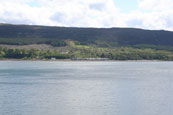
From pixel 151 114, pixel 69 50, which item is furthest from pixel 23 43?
pixel 151 114

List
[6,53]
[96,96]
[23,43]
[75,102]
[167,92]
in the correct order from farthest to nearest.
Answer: [23,43]
[6,53]
[167,92]
[96,96]
[75,102]

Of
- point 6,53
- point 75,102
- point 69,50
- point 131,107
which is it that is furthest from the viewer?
point 69,50

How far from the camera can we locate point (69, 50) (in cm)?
17575

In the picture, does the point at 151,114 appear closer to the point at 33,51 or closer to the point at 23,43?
the point at 33,51

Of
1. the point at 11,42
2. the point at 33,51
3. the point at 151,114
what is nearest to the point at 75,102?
the point at 151,114

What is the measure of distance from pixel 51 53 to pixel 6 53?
67.5 ft

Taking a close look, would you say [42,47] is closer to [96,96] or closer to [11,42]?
[11,42]

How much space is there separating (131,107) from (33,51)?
129038 mm

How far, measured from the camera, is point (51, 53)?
16412cm

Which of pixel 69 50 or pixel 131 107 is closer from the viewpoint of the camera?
pixel 131 107

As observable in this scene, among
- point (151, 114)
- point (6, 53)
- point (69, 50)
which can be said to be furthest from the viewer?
point (69, 50)

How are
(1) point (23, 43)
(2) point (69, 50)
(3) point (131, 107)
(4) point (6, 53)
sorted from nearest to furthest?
1. (3) point (131, 107)
2. (4) point (6, 53)
3. (2) point (69, 50)
4. (1) point (23, 43)

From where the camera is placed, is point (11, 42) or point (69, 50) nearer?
point (69, 50)

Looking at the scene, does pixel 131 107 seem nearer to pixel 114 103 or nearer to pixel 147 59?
pixel 114 103
